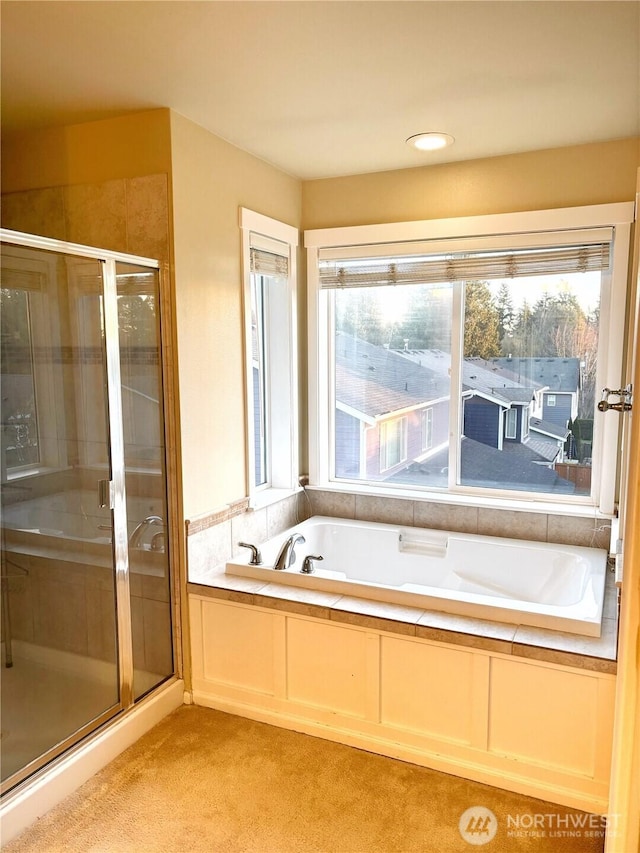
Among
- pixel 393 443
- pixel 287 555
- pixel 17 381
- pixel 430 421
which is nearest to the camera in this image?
pixel 17 381

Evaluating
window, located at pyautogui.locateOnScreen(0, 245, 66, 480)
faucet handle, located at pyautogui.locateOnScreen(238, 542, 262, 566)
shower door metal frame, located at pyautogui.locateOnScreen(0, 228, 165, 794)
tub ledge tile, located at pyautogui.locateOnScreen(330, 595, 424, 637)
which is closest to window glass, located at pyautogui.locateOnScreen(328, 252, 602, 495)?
faucet handle, located at pyautogui.locateOnScreen(238, 542, 262, 566)

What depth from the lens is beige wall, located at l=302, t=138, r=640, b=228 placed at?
290 cm

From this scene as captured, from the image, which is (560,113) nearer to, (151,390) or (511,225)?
(511,225)

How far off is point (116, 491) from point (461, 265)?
6.71 feet

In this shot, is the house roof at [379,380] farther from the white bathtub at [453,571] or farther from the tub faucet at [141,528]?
the tub faucet at [141,528]

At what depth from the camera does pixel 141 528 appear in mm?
2621

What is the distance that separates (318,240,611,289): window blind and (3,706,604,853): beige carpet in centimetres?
229

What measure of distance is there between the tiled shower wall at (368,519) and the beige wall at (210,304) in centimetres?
13

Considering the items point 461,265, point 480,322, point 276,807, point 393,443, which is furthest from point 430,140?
point 276,807

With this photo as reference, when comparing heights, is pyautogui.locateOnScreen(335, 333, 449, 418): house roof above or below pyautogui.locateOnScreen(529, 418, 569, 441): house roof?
above

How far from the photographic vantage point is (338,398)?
3760mm

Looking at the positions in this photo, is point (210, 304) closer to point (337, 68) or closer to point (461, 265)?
point (337, 68)

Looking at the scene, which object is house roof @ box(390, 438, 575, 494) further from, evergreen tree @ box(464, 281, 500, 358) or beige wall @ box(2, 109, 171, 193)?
beige wall @ box(2, 109, 171, 193)

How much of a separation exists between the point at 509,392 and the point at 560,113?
1.34m
